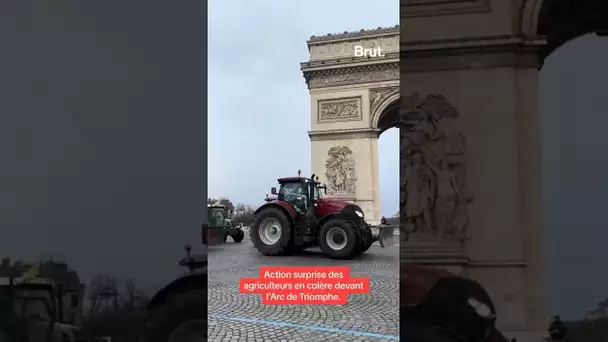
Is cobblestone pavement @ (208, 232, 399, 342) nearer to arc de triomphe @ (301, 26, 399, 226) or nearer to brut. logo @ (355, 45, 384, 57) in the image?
arc de triomphe @ (301, 26, 399, 226)

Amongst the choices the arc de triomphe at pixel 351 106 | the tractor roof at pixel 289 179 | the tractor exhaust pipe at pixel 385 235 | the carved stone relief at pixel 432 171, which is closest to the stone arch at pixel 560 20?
the carved stone relief at pixel 432 171

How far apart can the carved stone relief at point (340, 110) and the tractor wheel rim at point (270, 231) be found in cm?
66

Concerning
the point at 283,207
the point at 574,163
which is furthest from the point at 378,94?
the point at 574,163

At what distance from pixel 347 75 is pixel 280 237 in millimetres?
1019

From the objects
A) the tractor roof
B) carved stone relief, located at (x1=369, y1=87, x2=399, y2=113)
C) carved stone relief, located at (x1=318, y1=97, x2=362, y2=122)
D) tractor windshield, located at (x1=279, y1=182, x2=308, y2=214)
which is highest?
carved stone relief, located at (x1=369, y1=87, x2=399, y2=113)

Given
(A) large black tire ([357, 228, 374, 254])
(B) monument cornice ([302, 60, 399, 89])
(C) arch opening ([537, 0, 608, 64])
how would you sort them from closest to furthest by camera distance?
(A) large black tire ([357, 228, 374, 254])
(B) monument cornice ([302, 60, 399, 89])
(C) arch opening ([537, 0, 608, 64])

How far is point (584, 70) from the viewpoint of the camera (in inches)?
110

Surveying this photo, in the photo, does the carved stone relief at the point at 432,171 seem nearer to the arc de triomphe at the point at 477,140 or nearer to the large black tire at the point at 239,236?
the arc de triomphe at the point at 477,140

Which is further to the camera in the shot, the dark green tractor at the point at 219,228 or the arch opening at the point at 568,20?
the arch opening at the point at 568,20

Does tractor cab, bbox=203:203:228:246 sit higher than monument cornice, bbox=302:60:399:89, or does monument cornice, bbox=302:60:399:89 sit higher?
monument cornice, bbox=302:60:399:89

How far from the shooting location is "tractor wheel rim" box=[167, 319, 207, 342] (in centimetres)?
280

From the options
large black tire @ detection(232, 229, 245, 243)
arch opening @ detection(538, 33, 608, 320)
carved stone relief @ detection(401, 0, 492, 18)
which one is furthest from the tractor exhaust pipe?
carved stone relief @ detection(401, 0, 492, 18)

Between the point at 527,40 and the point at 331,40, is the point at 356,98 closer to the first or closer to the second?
the point at 331,40

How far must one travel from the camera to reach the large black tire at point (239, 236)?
2592mm
